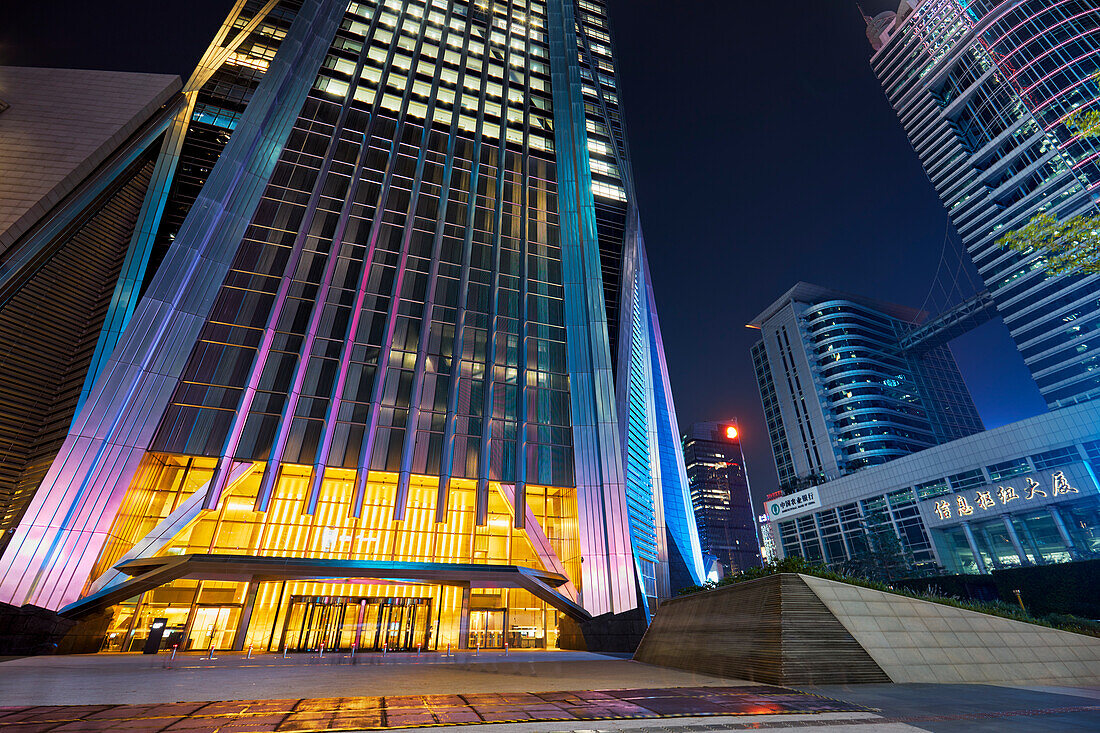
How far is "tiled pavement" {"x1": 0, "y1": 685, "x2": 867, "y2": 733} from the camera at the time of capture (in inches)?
237

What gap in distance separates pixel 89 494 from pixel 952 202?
485ft

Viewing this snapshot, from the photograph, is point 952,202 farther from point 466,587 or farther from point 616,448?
point 466,587

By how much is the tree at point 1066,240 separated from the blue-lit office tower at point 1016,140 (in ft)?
316

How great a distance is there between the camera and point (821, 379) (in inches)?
4811

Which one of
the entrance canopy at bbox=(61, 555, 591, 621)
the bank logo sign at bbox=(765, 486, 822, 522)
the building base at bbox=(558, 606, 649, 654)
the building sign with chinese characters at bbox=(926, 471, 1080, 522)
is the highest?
the bank logo sign at bbox=(765, 486, 822, 522)

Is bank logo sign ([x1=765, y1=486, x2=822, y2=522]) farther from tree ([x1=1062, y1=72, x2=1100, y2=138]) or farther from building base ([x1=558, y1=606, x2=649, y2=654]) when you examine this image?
tree ([x1=1062, y1=72, x2=1100, y2=138])

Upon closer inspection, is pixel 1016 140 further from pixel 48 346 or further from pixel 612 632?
pixel 48 346

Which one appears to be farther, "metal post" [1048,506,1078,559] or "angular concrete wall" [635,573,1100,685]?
"metal post" [1048,506,1078,559]

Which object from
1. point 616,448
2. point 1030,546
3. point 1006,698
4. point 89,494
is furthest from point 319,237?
A: point 1030,546

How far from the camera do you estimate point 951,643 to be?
11.4 meters

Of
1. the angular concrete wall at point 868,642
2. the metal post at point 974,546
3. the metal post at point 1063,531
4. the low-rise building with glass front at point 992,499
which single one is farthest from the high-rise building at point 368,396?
the metal post at point 974,546

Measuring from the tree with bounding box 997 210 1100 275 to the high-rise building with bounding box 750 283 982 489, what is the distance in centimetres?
11242

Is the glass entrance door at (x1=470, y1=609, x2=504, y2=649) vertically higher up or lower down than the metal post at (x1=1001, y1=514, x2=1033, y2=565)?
lower down

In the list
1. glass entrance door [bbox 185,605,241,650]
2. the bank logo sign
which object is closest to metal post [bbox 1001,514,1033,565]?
the bank logo sign
